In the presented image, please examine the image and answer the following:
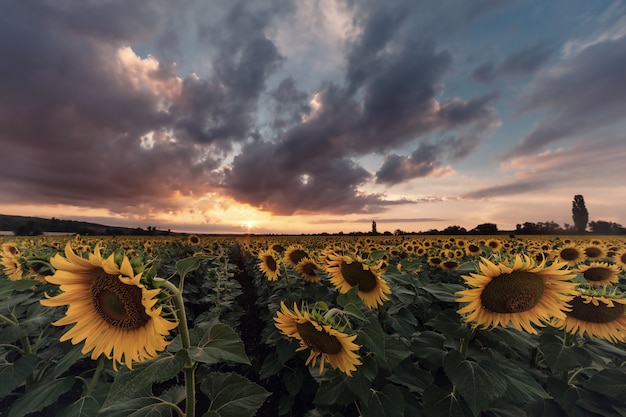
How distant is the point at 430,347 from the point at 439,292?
0.51 m

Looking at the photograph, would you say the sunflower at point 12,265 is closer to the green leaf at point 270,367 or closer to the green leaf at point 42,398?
the green leaf at point 42,398

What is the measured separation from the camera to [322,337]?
2.39 meters

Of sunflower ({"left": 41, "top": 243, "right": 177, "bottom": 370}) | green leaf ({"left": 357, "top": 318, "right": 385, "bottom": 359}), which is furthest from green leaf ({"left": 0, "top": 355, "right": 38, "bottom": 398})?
green leaf ({"left": 357, "top": 318, "right": 385, "bottom": 359})

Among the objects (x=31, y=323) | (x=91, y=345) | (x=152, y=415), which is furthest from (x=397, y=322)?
(x=31, y=323)

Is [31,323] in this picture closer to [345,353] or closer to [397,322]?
[345,353]

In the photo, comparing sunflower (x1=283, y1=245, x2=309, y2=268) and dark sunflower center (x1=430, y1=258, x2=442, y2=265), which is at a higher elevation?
sunflower (x1=283, y1=245, x2=309, y2=268)

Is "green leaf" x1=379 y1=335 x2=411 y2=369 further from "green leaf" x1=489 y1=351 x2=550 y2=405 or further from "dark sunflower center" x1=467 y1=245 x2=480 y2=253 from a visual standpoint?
"dark sunflower center" x1=467 y1=245 x2=480 y2=253

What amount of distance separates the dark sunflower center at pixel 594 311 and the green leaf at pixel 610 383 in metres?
0.40

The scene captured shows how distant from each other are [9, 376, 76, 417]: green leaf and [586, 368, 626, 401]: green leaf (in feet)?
13.7

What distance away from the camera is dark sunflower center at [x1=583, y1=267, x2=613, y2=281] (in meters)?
5.53

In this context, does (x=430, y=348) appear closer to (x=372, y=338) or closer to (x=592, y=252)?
(x=372, y=338)

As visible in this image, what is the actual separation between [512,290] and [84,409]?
3329mm

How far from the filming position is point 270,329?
5926 mm

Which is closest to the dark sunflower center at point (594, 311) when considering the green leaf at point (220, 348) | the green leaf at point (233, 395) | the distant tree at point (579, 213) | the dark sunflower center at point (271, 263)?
the green leaf at point (233, 395)
